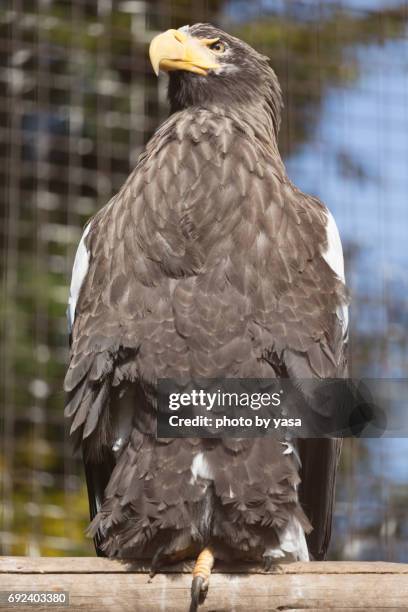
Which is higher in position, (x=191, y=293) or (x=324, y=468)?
(x=191, y=293)

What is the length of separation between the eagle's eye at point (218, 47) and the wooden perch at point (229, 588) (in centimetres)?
134

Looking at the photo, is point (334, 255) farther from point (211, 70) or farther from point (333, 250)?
point (211, 70)

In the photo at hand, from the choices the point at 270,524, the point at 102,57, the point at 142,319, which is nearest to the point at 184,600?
the point at 270,524

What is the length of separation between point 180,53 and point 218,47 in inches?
5.8

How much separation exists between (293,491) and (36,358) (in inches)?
103

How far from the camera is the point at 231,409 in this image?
239 centimetres

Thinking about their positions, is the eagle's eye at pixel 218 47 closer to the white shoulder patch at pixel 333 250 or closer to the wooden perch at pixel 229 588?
the white shoulder patch at pixel 333 250

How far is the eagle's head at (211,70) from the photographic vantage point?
113 inches

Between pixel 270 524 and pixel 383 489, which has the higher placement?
pixel 270 524

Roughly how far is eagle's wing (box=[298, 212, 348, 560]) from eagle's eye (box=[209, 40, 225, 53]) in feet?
1.81

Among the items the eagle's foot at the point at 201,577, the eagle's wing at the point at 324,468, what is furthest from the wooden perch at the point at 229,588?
the eagle's wing at the point at 324,468

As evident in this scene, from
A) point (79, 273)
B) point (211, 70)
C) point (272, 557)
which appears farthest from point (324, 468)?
point (211, 70)

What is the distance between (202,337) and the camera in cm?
244

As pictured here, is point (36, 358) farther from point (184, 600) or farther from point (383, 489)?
point (184, 600)
